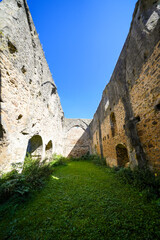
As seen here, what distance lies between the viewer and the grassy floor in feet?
4.90

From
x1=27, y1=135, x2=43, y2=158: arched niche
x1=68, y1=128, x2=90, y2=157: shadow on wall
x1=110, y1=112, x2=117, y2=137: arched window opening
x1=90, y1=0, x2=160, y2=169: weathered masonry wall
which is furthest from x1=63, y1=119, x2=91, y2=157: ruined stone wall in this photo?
x1=90, y1=0, x2=160, y2=169: weathered masonry wall

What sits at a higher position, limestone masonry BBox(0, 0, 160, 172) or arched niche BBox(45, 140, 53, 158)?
limestone masonry BBox(0, 0, 160, 172)

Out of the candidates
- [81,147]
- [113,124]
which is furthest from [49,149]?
[81,147]

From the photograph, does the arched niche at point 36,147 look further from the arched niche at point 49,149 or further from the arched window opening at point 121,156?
the arched window opening at point 121,156

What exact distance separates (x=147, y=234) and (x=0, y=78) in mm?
5043

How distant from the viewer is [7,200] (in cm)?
230

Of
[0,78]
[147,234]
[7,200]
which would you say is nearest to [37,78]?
[0,78]

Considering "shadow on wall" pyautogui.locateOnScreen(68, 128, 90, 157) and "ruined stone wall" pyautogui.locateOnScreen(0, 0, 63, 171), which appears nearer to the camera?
"ruined stone wall" pyautogui.locateOnScreen(0, 0, 63, 171)

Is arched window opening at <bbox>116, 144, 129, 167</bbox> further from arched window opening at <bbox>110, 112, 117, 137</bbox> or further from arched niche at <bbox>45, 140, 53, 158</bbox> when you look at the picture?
arched niche at <bbox>45, 140, 53, 158</bbox>

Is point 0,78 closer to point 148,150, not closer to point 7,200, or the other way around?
point 7,200

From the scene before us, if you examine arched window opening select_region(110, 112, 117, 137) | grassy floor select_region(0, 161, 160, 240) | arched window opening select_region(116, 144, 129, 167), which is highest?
arched window opening select_region(110, 112, 117, 137)

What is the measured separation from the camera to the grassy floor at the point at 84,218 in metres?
1.49

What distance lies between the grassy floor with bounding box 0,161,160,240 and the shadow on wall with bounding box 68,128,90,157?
11709 mm

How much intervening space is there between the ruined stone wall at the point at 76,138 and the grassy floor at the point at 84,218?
38.2 feet
